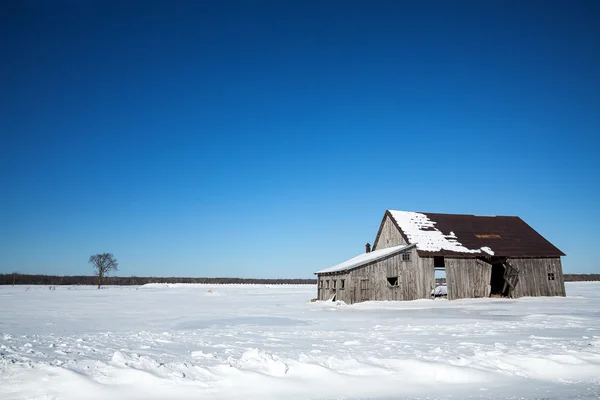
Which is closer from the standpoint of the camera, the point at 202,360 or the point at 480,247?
the point at 202,360

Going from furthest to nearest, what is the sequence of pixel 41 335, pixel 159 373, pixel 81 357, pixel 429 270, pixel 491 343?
pixel 429 270, pixel 41 335, pixel 491 343, pixel 81 357, pixel 159 373

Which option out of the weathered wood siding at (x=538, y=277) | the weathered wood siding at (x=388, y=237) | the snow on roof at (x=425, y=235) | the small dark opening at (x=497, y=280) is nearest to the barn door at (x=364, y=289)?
the snow on roof at (x=425, y=235)

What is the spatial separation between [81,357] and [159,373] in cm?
240

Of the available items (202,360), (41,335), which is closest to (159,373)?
(202,360)

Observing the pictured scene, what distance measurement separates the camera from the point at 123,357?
7.99 metres

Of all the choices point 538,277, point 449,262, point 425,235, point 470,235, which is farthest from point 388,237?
point 538,277

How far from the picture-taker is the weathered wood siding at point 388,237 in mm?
34406

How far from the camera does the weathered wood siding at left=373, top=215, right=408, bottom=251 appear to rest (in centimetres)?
3441

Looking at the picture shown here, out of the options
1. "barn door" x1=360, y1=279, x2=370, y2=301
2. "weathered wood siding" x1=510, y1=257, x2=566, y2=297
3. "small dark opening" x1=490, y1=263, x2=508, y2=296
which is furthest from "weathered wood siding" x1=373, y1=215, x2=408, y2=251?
"small dark opening" x1=490, y1=263, x2=508, y2=296

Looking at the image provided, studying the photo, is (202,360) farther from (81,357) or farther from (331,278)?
(331,278)

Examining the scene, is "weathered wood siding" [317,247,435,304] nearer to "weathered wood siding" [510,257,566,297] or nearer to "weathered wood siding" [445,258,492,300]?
"weathered wood siding" [445,258,492,300]

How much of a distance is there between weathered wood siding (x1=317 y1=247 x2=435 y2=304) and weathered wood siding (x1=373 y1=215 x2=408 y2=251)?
8.80 feet

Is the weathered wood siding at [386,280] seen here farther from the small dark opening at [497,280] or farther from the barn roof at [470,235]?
the small dark opening at [497,280]

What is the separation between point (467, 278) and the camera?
31750 mm
